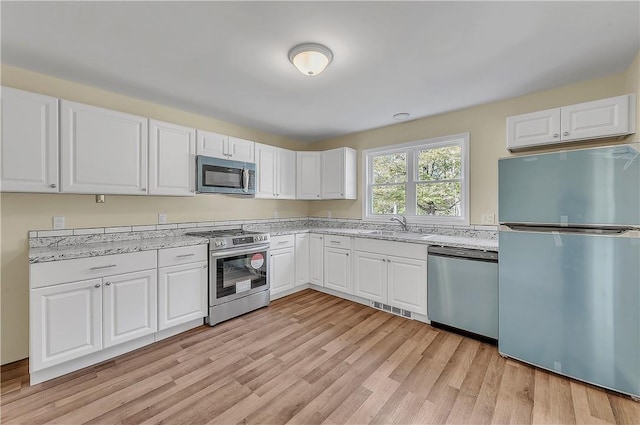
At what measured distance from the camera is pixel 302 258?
399 cm

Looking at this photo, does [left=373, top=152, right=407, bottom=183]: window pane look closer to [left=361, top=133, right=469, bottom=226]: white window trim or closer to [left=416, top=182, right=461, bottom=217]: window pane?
[left=361, top=133, right=469, bottom=226]: white window trim

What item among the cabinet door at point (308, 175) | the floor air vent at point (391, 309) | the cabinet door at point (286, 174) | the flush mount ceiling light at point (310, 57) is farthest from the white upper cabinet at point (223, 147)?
the floor air vent at point (391, 309)

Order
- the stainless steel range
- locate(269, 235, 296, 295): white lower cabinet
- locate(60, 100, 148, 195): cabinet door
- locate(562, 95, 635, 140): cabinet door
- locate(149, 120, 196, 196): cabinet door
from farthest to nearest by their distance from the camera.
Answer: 1. locate(269, 235, 296, 295): white lower cabinet
2. the stainless steel range
3. locate(149, 120, 196, 196): cabinet door
4. locate(60, 100, 148, 195): cabinet door
5. locate(562, 95, 635, 140): cabinet door

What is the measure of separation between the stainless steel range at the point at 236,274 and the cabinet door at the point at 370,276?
3.82 feet

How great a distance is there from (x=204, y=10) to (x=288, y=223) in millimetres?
3355

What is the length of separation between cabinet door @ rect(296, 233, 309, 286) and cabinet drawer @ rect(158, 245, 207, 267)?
1.41 metres

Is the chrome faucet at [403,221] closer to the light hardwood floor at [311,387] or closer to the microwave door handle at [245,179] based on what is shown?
the light hardwood floor at [311,387]

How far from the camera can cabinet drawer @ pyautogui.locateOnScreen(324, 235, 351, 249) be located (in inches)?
143

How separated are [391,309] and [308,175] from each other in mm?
2353

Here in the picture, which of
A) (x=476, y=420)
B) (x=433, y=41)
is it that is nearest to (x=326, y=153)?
(x=433, y=41)

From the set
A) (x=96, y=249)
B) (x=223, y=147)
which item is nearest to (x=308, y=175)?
(x=223, y=147)

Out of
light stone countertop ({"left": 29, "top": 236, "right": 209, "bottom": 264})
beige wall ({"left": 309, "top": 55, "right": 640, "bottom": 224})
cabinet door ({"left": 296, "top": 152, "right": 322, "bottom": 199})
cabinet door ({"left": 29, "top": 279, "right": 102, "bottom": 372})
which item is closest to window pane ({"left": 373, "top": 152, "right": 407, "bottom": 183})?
beige wall ({"left": 309, "top": 55, "right": 640, "bottom": 224})

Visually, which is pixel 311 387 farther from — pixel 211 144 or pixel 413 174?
pixel 413 174

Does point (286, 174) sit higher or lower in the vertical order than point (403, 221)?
higher
